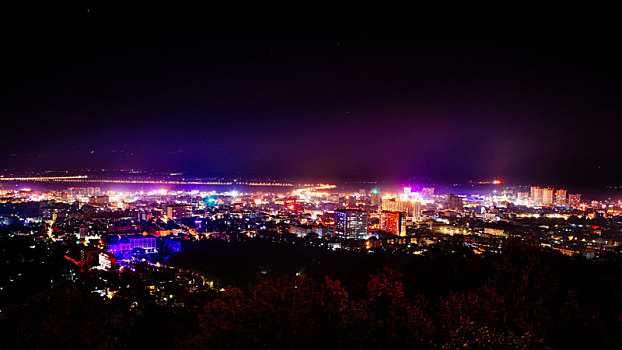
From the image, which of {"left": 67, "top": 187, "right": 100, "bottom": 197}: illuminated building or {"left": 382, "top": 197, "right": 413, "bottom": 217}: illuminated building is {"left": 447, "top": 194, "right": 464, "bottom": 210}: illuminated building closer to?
{"left": 382, "top": 197, "right": 413, "bottom": 217}: illuminated building

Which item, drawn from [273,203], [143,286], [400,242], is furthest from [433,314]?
[273,203]

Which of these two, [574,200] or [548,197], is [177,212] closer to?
[548,197]

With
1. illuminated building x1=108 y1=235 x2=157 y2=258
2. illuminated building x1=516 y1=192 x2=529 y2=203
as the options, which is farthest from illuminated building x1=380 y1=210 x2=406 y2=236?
illuminated building x1=516 y1=192 x2=529 y2=203

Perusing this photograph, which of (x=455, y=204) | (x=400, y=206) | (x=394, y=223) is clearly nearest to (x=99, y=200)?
(x=400, y=206)

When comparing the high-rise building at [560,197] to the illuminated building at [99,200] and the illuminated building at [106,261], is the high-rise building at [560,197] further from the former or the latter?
the illuminated building at [99,200]

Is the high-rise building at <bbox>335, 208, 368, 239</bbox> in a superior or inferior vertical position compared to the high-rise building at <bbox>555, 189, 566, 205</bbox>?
inferior
